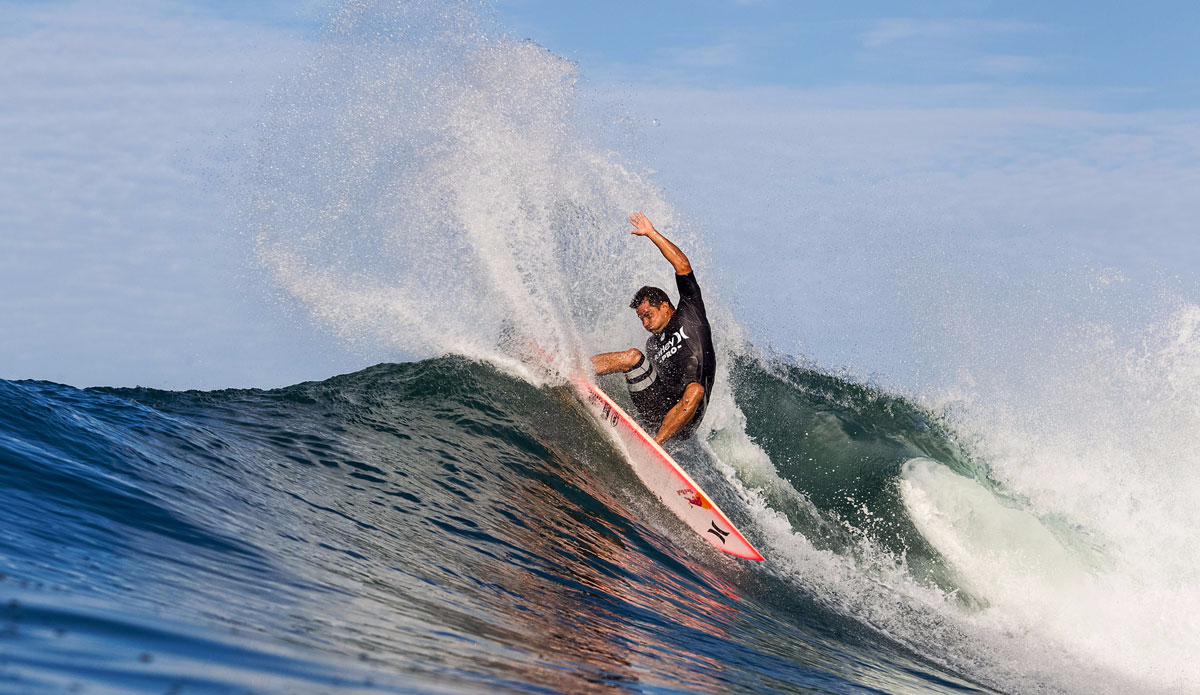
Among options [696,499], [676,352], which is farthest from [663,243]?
[696,499]

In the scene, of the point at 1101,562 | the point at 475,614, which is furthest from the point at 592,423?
the point at 1101,562

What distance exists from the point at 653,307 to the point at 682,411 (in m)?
1.03

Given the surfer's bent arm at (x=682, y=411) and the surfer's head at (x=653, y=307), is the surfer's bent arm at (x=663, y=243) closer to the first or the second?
the surfer's head at (x=653, y=307)

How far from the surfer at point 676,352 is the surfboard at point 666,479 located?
28 centimetres

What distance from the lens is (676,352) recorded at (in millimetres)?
8016

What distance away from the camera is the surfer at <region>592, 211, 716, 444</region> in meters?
7.94

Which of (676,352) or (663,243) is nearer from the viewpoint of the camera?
(663,243)

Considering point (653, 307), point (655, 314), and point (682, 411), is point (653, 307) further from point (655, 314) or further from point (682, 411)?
point (682, 411)

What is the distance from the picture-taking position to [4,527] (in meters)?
4.25

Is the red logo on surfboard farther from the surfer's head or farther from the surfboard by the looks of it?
the surfer's head

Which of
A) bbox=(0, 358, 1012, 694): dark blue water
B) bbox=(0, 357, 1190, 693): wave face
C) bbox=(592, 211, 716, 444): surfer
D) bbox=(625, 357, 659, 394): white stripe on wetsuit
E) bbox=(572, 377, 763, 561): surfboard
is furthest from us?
bbox=(625, 357, 659, 394): white stripe on wetsuit

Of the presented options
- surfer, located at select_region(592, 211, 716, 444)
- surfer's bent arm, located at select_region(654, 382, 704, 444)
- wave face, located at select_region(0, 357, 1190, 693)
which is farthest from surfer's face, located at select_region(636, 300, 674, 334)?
wave face, located at select_region(0, 357, 1190, 693)

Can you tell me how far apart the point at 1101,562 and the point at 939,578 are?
1.94 meters

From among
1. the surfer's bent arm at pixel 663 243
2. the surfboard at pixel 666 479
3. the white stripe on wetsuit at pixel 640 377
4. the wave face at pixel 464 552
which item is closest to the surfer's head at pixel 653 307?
the surfer's bent arm at pixel 663 243
